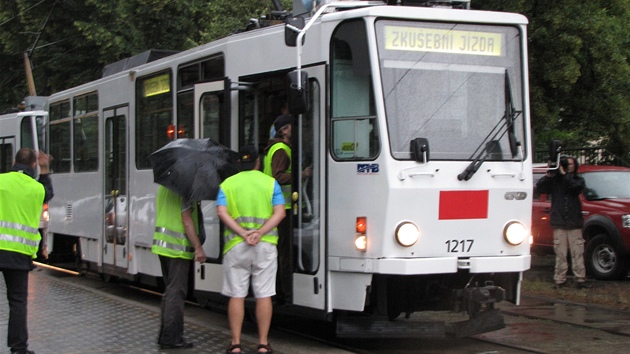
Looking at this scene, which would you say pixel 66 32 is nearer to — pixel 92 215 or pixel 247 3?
pixel 247 3

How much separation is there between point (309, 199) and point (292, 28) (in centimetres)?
154

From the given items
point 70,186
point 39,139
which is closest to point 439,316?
point 70,186

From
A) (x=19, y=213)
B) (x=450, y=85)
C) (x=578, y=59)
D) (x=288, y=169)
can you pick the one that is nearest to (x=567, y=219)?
(x=578, y=59)

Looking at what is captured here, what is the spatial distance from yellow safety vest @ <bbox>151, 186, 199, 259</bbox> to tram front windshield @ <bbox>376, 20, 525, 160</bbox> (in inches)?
82.6

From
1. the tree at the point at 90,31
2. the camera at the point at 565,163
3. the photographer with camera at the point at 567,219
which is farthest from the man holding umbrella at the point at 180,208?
the tree at the point at 90,31

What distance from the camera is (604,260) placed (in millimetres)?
14898

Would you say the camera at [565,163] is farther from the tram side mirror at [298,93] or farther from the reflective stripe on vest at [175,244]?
the reflective stripe on vest at [175,244]

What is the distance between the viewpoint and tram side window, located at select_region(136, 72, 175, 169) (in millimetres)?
11711

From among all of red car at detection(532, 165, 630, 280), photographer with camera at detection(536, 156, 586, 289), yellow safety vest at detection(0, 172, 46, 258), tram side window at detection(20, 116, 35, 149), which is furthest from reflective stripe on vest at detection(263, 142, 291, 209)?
tram side window at detection(20, 116, 35, 149)

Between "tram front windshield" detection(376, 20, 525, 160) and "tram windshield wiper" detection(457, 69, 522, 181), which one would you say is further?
"tram windshield wiper" detection(457, 69, 522, 181)

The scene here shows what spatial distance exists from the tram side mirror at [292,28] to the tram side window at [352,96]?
1.07ft

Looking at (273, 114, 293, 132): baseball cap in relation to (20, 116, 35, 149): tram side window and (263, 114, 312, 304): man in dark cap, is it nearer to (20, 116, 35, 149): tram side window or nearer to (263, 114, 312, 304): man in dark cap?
(263, 114, 312, 304): man in dark cap

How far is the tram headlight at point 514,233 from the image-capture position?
8.73 metres

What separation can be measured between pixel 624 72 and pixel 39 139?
1105cm
